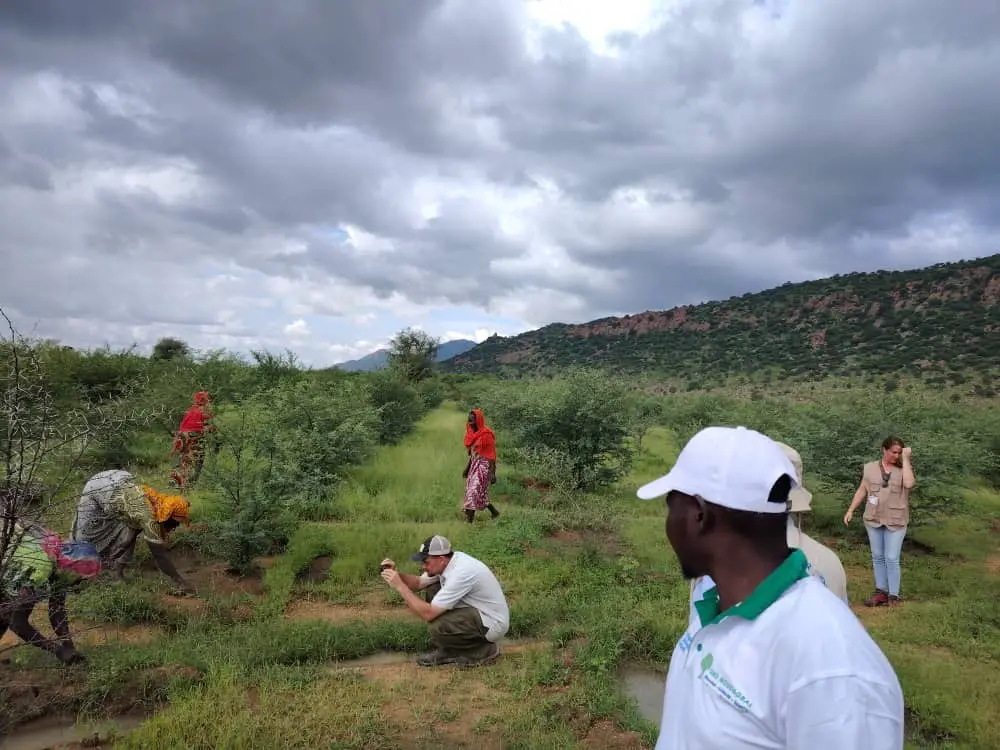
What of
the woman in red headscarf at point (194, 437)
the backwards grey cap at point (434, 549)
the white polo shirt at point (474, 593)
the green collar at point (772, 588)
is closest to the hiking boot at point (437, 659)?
the white polo shirt at point (474, 593)

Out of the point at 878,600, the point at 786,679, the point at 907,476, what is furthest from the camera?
the point at 878,600

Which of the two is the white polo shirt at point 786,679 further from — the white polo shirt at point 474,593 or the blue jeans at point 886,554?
the blue jeans at point 886,554

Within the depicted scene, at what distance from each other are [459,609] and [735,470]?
438 centimetres

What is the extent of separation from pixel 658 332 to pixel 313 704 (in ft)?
199

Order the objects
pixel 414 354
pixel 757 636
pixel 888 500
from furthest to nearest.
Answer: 1. pixel 414 354
2. pixel 888 500
3. pixel 757 636

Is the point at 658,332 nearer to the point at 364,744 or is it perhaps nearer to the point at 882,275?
the point at 882,275

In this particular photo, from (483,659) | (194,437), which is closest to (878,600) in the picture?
(483,659)

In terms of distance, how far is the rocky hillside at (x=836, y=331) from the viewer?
3616 cm

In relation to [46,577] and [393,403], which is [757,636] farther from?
[393,403]

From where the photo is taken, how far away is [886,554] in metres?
6.97

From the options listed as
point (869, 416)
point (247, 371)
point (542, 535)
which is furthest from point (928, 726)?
point (247, 371)

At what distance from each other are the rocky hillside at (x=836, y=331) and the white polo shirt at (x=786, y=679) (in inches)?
1006

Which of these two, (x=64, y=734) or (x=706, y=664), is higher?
(x=706, y=664)

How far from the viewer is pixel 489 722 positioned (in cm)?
437
